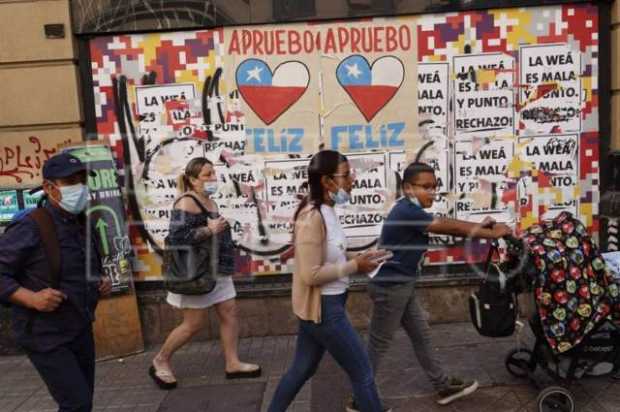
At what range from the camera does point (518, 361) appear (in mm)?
4219

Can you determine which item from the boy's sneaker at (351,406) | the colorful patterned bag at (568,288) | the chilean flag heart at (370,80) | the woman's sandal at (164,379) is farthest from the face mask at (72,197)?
the chilean flag heart at (370,80)

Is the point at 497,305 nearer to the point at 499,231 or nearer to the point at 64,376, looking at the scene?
the point at 499,231

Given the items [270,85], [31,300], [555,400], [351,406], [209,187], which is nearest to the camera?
[31,300]

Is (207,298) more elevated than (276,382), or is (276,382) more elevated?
(207,298)

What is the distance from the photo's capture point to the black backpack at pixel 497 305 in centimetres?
364

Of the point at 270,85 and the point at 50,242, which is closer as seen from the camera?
the point at 50,242

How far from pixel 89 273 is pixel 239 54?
3114 mm

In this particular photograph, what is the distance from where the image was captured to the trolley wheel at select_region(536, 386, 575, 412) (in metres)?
3.58

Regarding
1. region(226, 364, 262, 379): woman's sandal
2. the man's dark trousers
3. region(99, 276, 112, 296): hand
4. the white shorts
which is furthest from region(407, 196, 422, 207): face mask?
the man's dark trousers

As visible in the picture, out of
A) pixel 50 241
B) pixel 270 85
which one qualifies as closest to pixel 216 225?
pixel 50 241

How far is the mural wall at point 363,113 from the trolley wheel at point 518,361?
156 cm

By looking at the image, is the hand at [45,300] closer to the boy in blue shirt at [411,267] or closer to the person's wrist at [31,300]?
the person's wrist at [31,300]

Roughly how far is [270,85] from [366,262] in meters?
3.03

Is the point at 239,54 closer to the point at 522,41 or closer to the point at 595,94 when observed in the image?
the point at 522,41
